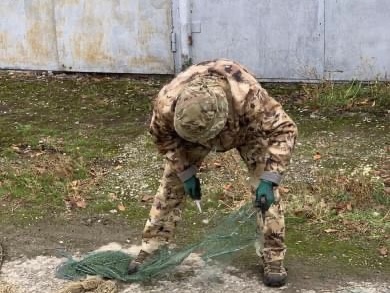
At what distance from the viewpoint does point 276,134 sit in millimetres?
3617

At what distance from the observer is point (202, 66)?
3678 mm

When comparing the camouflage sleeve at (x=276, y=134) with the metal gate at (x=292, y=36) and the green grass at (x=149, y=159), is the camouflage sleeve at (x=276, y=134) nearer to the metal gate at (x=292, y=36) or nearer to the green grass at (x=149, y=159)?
the green grass at (x=149, y=159)

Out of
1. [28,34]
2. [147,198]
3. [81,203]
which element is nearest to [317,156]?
[147,198]

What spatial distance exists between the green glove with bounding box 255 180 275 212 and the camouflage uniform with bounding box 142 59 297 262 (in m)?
0.04

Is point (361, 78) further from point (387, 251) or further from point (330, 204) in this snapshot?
point (387, 251)

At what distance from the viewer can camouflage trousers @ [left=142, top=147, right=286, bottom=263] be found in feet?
12.6

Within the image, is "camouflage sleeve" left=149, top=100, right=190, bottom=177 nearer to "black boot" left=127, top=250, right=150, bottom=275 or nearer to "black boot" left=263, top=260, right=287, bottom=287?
"black boot" left=127, top=250, right=150, bottom=275

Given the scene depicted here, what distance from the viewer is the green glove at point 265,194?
11.8 feet

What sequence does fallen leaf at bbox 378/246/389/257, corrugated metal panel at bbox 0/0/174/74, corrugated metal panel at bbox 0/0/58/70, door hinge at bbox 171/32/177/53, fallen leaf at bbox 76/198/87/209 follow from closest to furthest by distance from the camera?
fallen leaf at bbox 378/246/389/257, fallen leaf at bbox 76/198/87/209, door hinge at bbox 171/32/177/53, corrugated metal panel at bbox 0/0/174/74, corrugated metal panel at bbox 0/0/58/70

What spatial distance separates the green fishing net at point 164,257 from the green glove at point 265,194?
57 centimetres

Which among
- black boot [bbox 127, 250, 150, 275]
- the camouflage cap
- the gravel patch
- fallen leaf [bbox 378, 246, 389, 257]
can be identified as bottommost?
the gravel patch

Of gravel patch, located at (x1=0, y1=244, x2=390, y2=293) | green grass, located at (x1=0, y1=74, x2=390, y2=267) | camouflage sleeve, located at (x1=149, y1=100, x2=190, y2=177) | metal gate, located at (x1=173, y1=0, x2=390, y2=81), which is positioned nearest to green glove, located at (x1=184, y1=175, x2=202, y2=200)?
camouflage sleeve, located at (x1=149, y1=100, x2=190, y2=177)

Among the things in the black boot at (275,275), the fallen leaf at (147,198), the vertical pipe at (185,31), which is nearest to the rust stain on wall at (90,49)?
the vertical pipe at (185,31)

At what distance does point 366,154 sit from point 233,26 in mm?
2667
